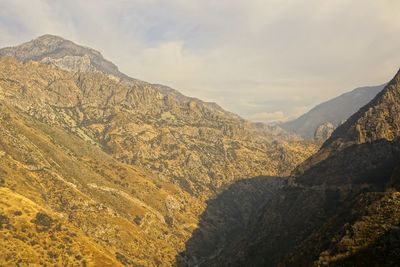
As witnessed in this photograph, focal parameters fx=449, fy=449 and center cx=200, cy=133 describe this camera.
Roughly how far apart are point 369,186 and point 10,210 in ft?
419

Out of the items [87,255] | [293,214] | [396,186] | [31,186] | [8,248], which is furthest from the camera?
[31,186]

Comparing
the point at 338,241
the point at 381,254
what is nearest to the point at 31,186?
the point at 338,241

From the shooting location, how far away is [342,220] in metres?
116

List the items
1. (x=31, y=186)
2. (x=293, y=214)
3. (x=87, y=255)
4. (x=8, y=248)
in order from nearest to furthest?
1. (x=8, y=248)
2. (x=87, y=255)
3. (x=293, y=214)
4. (x=31, y=186)

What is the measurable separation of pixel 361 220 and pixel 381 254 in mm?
19936

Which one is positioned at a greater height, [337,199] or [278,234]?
[337,199]

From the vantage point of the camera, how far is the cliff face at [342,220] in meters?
90.9

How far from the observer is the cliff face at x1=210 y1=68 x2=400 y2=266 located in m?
90.9

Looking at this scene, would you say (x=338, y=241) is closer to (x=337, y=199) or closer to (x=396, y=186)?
(x=396, y=186)

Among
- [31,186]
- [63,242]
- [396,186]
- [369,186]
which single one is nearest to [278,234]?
[369,186]

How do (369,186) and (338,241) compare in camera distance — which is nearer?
(338,241)

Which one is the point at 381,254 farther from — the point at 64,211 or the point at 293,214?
the point at 64,211

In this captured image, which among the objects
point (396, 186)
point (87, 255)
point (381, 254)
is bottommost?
point (87, 255)

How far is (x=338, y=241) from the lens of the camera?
100 metres
